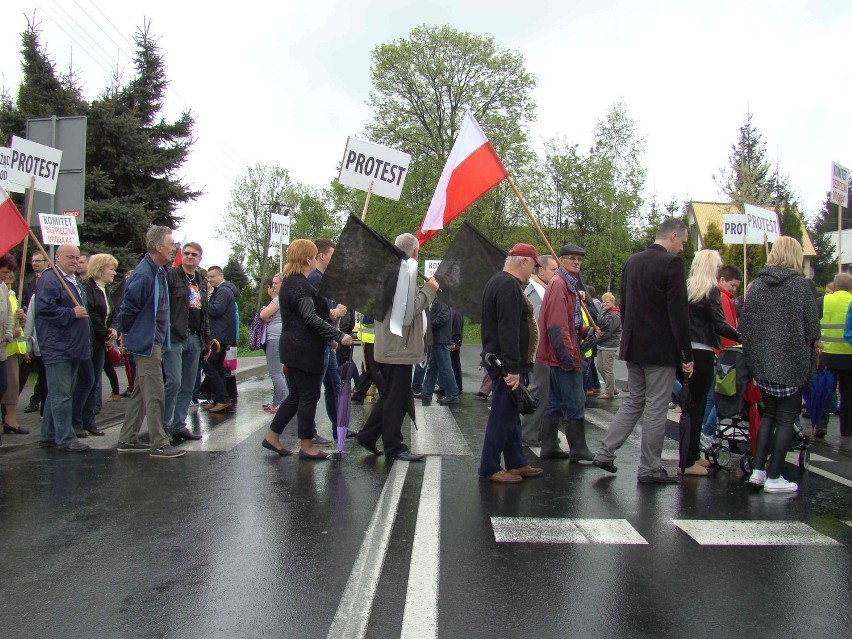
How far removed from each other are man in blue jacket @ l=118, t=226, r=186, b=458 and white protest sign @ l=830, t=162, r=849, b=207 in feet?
40.5

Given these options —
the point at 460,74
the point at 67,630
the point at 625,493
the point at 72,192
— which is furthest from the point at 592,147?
the point at 67,630

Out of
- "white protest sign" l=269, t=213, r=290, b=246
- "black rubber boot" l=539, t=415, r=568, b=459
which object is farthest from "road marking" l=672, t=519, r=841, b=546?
"white protest sign" l=269, t=213, r=290, b=246

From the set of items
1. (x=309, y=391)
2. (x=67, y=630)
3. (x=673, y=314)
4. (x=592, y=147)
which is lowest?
(x=67, y=630)

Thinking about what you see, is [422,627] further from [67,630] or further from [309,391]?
[309,391]

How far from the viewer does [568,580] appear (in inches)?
167

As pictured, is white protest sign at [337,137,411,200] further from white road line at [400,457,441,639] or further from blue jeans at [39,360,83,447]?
white road line at [400,457,441,639]

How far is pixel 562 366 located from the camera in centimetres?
757

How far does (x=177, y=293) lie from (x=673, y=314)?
5.07 metres

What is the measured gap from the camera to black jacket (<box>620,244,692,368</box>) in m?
6.41

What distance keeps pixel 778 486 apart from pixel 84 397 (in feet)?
22.6

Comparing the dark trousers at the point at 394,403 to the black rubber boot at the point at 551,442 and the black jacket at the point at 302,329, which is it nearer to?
the black jacket at the point at 302,329

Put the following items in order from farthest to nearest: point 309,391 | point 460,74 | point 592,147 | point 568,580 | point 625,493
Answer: point 592,147 < point 460,74 < point 309,391 < point 625,493 < point 568,580

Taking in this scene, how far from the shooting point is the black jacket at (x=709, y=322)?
22.6ft

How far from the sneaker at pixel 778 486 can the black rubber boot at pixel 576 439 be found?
1.64 metres
